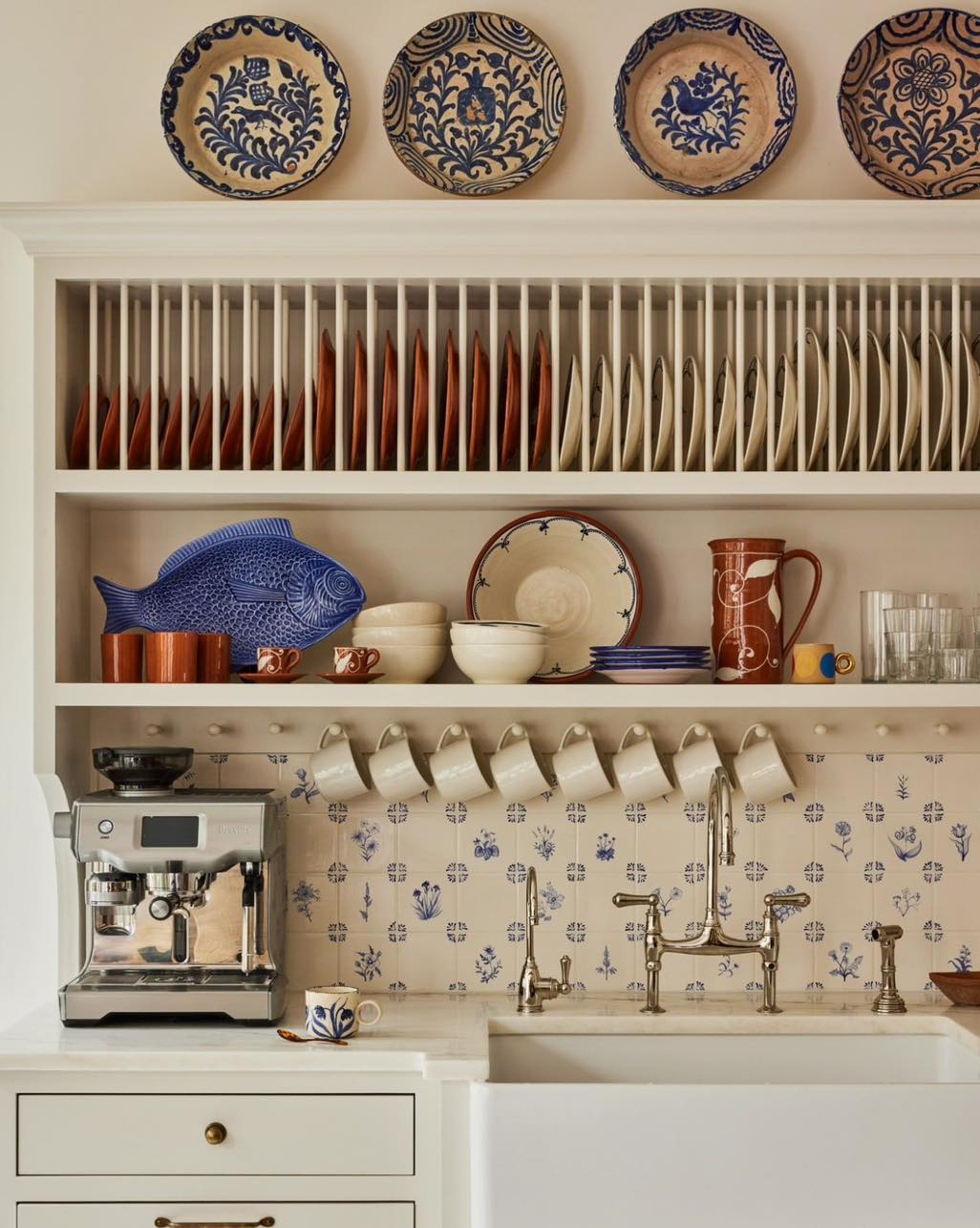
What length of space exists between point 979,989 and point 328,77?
1964mm

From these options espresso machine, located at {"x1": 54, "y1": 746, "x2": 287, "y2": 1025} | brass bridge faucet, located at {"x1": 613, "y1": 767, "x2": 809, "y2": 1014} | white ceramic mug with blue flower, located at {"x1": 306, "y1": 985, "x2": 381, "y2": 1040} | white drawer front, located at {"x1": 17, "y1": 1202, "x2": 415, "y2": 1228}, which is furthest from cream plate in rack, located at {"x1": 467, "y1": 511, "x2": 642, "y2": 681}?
white drawer front, located at {"x1": 17, "y1": 1202, "x2": 415, "y2": 1228}

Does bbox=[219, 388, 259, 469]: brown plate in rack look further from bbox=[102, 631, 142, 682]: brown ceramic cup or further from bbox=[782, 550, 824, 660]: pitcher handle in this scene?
bbox=[782, 550, 824, 660]: pitcher handle

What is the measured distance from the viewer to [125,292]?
2184 millimetres

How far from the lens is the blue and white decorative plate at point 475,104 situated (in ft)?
7.61

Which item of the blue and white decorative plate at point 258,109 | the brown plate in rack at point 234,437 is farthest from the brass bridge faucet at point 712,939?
the blue and white decorative plate at point 258,109

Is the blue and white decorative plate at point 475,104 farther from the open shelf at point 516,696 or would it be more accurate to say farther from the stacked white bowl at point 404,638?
the open shelf at point 516,696

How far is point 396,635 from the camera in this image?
2193mm

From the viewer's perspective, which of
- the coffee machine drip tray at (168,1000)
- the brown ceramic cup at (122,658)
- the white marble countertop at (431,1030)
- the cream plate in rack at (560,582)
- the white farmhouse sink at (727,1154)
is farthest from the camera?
the cream plate in rack at (560,582)

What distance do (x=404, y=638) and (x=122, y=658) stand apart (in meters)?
0.47

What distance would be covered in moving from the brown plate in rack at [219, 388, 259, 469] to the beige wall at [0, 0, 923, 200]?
436mm

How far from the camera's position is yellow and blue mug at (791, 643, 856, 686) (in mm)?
2176

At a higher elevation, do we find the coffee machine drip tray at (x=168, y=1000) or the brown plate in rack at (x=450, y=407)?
the brown plate in rack at (x=450, y=407)

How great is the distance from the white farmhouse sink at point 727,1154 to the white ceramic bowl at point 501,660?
652mm

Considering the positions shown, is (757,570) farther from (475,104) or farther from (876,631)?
(475,104)
